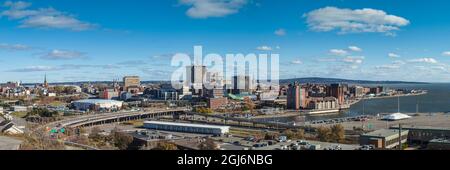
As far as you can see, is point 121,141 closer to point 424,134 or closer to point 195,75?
point 424,134

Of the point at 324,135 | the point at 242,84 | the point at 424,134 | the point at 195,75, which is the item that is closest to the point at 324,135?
the point at 324,135

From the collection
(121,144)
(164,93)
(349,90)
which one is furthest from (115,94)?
(121,144)

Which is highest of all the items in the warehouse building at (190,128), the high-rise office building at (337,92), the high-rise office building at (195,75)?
the high-rise office building at (195,75)

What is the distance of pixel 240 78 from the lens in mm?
23922

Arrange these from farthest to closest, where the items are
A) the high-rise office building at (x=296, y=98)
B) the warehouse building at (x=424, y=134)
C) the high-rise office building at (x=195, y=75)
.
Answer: the high-rise office building at (x=195, y=75) < the high-rise office building at (x=296, y=98) < the warehouse building at (x=424, y=134)

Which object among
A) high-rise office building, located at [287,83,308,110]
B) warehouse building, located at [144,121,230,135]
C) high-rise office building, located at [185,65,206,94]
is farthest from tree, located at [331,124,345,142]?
high-rise office building, located at [185,65,206,94]

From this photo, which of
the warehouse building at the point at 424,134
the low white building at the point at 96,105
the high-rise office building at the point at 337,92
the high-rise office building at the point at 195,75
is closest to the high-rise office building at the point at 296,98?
the high-rise office building at the point at 337,92

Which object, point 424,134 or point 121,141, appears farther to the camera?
point 424,134

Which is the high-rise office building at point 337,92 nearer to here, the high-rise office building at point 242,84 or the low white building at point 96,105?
the high-rise office building at point 242,84

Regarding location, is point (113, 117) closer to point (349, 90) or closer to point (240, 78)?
point (240, 78)

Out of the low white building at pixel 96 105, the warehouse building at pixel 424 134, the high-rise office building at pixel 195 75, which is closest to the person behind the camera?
the warehouse building at pixel 424 134

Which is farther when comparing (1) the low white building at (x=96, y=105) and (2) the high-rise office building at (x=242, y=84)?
(2) the high-rise office building at (x=242, y=84)

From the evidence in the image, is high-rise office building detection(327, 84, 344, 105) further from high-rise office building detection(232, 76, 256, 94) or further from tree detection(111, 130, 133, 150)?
→ tree detection(111, 130, 133, 150)
